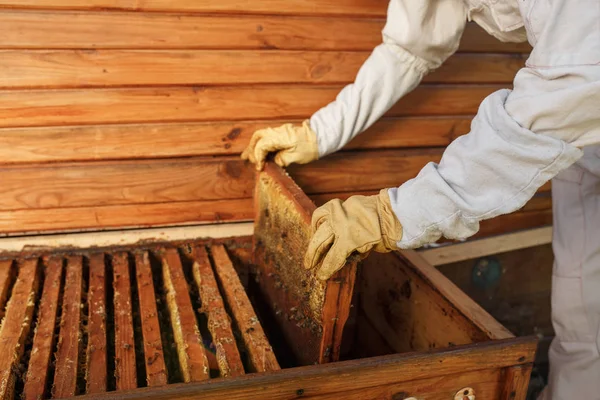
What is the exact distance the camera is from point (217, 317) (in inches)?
79.7

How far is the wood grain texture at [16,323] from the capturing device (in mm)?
1696

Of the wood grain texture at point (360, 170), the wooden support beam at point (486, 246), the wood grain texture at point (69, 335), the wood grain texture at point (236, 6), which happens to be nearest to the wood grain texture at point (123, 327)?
the wood grain texture at point (69, 335)

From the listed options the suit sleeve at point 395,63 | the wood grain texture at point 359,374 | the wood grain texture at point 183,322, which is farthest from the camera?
the suit sleeve at point 395,63

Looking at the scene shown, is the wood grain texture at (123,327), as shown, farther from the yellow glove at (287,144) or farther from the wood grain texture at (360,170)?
the wood grain texture at (360,170)

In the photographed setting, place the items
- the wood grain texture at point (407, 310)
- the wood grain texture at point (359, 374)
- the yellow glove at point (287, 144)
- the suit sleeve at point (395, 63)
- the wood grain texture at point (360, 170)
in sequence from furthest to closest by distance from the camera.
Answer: the wood grain texture at point (360, 170) → the yellow glove at point (287, 144) → the suit sleeve at point (395, 63) → the wood grain texture at point (407, 310) → the wood grain texture at point (359, 374)

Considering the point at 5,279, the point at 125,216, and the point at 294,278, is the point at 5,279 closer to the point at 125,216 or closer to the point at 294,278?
the point at 125,216

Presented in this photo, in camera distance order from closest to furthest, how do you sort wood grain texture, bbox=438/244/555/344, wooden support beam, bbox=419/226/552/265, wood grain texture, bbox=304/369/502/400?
wood grain texture, bbox=304/369/502/400
wooden support beam, bbox=419/226/552/265
wood grain texture, bbox=438/244/555/344

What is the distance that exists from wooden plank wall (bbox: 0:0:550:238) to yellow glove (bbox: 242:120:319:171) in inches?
7.7

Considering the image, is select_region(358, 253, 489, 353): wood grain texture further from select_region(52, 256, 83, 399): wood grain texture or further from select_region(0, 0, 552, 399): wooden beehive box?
select_region(52, 256, 83, 399): wood grain texture

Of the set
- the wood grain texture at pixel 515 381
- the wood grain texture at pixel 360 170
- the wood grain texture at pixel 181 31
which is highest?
the wood grain texture at pixel 181 31

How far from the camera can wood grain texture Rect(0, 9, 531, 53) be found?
214 centimetres

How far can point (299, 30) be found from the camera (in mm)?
2467

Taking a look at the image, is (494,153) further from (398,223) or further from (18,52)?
(18,52)

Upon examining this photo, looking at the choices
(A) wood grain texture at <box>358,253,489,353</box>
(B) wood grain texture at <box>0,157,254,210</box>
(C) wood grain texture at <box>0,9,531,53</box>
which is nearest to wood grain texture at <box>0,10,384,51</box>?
(C) wood grain texture at <box>0,9,531,53</box>
